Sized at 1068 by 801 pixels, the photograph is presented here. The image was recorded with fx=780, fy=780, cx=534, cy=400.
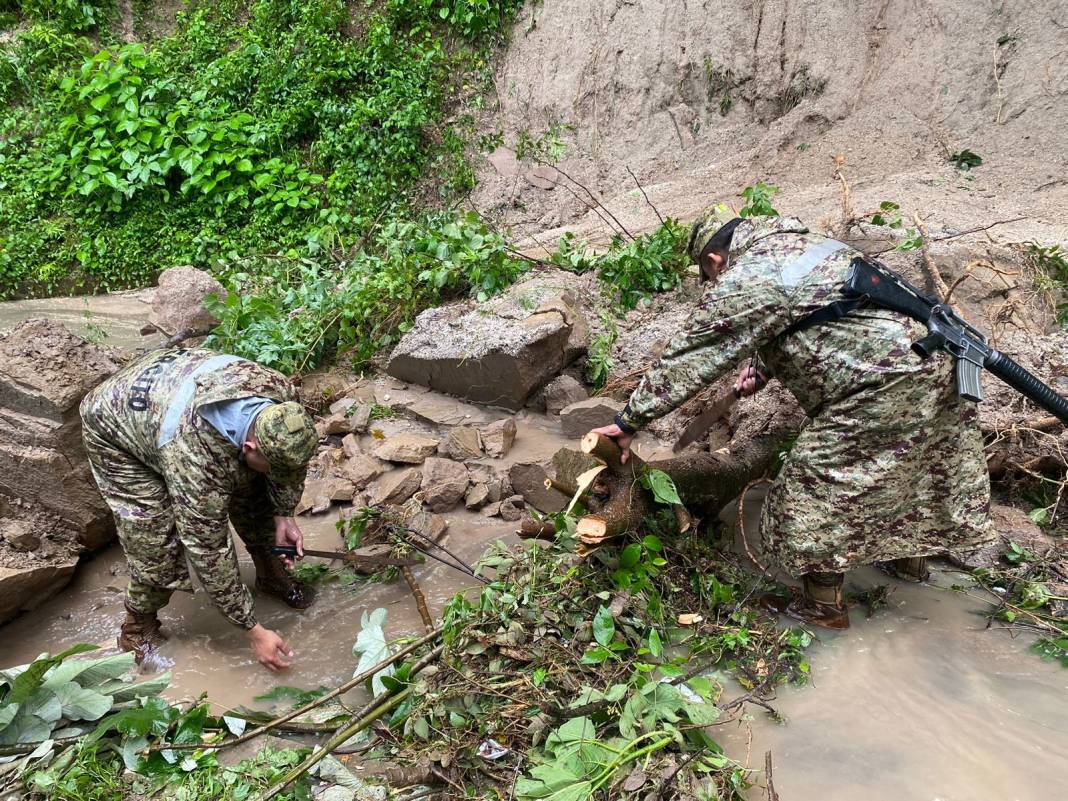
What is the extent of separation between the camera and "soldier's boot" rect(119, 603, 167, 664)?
11.5 ft

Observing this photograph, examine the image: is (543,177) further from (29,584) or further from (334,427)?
(29,584)

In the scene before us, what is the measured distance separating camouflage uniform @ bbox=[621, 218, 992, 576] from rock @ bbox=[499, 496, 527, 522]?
1.38 metres

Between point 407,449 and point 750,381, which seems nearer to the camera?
point 750,381

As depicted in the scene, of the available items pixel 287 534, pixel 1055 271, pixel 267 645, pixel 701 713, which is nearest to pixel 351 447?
pixel 287 534

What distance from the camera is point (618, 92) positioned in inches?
302

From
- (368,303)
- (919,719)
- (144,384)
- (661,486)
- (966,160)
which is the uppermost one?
(966,160)

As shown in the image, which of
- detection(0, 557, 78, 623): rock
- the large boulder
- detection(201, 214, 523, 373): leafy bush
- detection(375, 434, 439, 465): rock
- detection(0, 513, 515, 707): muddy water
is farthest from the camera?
detection(201, 214, 523, 373): leafy bush

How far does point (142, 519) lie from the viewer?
10.9 feet

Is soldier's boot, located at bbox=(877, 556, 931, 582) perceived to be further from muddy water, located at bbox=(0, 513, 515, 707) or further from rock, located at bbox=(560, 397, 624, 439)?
muddy water, located at bbox=(0, 513, 515, 707)

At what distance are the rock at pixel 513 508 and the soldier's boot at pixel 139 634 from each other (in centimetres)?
176

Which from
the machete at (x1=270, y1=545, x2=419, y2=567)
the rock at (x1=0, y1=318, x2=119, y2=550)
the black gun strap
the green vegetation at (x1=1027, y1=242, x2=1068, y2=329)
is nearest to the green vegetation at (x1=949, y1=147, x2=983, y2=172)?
the green vegetation at (x1=1027, y1=242, x2=1068, y2=329)

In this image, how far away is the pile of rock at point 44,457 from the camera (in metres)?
3.90

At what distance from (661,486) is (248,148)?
6941mm

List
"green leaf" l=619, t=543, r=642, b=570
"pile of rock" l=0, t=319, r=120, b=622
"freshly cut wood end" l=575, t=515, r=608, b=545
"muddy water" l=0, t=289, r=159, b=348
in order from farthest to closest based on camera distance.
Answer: "muddy water" l=0, t=289, r=159, b=348, "pile of rock" l=0, t=319, r=120, b=622, "green leaf" l=619, t=543, r=642, b=570, "freshly cut wood end" l=575, t=515, r=608, b=545
